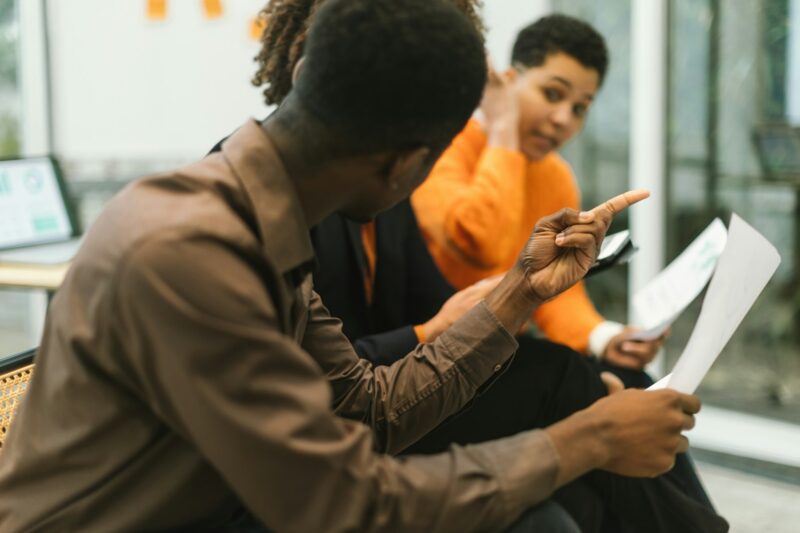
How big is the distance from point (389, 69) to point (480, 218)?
959mm

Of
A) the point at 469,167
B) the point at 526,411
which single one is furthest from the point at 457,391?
the point at 469,167

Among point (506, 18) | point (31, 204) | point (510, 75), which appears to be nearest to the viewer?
point (510, 75)

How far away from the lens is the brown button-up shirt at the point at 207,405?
724 mm

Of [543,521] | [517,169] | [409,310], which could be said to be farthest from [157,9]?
[543,521]

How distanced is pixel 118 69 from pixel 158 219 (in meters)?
2.61

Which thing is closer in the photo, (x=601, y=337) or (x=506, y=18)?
(x=601, y=337)

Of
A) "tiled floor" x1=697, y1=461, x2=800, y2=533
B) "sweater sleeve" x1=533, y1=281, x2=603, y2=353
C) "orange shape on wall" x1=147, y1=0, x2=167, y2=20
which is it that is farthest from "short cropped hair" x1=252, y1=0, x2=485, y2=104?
"orange shape on wall" x1=147, y1=0, x2=167, y2=20

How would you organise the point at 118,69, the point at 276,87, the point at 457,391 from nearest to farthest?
the point at 457,391 → the point at 276,87 → the point at 118,69

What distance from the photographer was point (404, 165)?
0.86 m

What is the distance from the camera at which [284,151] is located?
2.83 ft

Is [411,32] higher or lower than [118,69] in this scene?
higher

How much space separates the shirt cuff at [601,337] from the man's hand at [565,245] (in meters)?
0.64

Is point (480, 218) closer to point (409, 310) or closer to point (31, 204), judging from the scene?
point (409, 310)

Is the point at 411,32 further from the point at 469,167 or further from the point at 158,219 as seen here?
the point at 469,167
